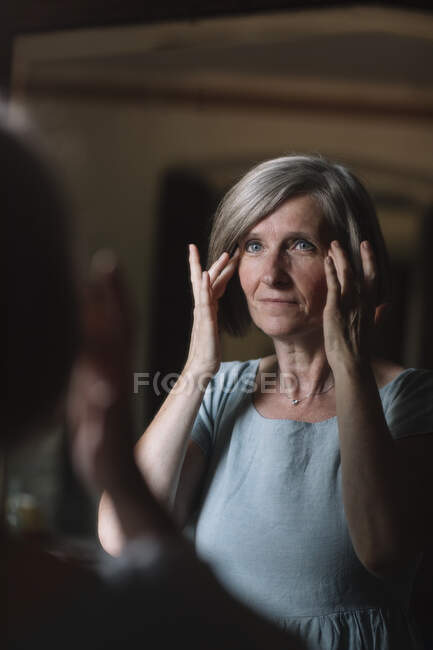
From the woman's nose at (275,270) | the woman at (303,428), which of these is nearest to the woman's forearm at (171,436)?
the woman at (303,428)

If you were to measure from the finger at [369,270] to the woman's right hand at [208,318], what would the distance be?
111 mm

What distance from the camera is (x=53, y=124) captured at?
22.7 inches

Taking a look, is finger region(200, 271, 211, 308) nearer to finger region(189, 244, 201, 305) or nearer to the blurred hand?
finger region(189, 244, 201, 305)

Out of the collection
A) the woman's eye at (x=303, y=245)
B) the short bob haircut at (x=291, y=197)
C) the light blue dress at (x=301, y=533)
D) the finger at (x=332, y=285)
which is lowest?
the light blue dress at (x=301, y=533)

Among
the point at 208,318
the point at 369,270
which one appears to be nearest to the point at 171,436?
the point at 208,318

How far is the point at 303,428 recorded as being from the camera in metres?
0.59

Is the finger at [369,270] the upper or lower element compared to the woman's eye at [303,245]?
lower

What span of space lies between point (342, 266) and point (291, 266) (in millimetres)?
43

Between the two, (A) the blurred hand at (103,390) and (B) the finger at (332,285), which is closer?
(A) the blurred hand at (103,390)

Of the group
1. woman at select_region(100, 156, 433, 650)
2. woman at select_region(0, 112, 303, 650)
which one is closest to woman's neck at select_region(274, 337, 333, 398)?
woman at select_region(100, 156, 433, 650)

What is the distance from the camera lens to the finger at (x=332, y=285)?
0.56 m

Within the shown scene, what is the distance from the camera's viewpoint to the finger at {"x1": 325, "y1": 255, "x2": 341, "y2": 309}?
0.56 meters

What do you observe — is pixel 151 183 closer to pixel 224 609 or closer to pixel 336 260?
pixel 336 260

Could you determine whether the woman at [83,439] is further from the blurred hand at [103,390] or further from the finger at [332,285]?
the finger at [332,285]
